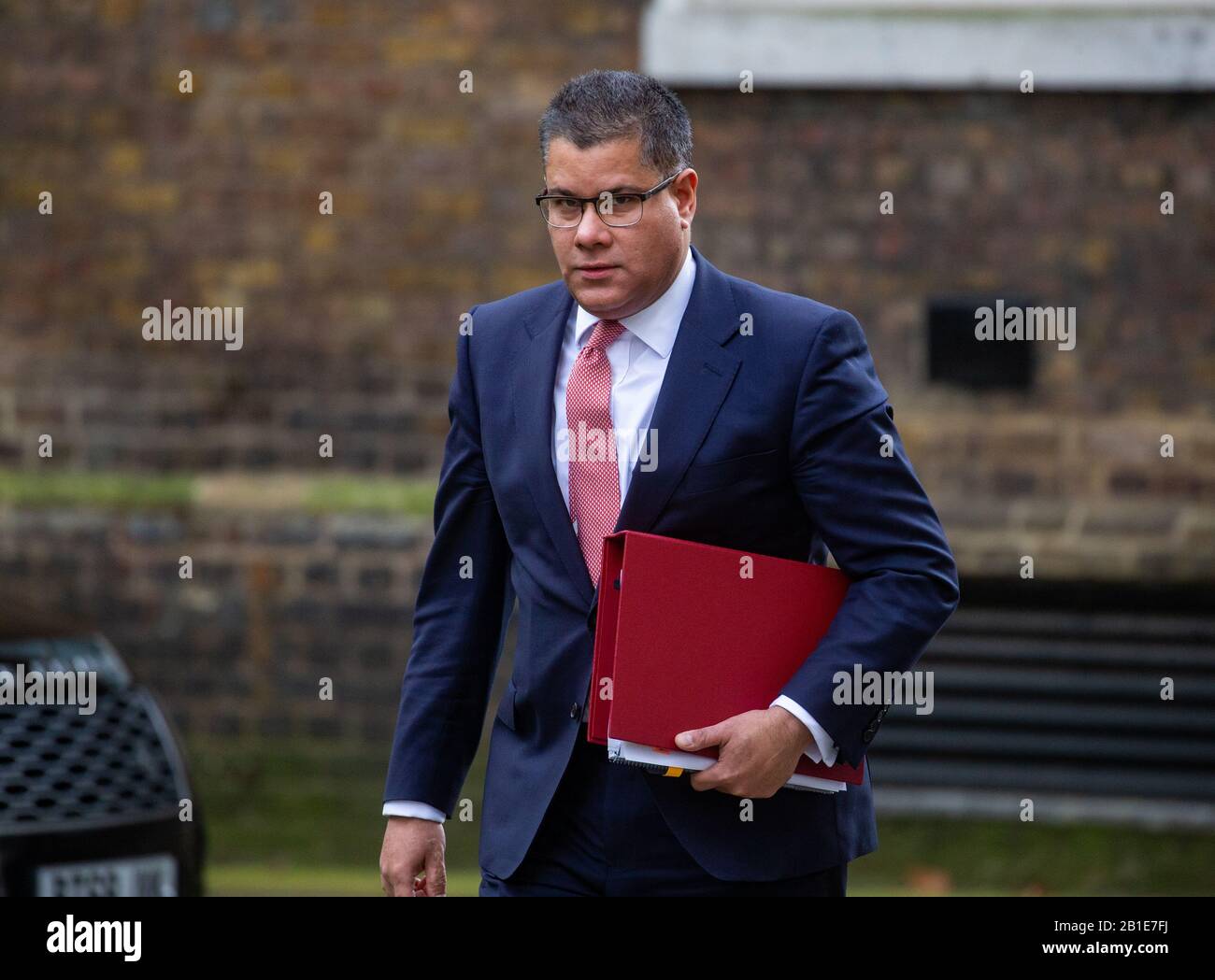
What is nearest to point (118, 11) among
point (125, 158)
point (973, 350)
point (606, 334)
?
point (125, 158)

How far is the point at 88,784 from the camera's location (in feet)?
14.8

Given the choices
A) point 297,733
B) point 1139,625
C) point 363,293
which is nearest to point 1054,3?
point 1139,625

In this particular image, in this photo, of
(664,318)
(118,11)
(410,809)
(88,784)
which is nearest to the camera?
(664,318)

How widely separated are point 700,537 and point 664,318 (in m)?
0.42

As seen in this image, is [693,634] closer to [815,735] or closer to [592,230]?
[815,735]

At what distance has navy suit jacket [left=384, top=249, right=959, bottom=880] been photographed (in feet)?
9.79

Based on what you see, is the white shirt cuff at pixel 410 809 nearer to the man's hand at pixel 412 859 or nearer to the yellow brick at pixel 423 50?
the man's hand at pixel 412 859

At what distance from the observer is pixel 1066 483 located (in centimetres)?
736

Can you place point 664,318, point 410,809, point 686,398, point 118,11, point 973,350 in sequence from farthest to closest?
1. point 118,11
2. point 973,350
3. point 410,809
4. point 664,318
5. point 686,398

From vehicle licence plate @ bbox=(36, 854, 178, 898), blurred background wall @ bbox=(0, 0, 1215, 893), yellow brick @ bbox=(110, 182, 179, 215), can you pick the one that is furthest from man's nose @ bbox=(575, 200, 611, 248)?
yellow brick @ bbox=(110, 182, 179, 215)

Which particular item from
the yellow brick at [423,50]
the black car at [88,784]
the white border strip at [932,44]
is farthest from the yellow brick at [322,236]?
the black car at [88,784]

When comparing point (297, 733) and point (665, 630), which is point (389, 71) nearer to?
point (297, 733)

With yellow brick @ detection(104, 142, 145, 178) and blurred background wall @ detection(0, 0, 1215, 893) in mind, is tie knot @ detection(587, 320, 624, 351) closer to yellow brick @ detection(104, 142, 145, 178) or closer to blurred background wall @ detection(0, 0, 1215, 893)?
blurred background wall @ detection(0, 0, 1215, 893)
